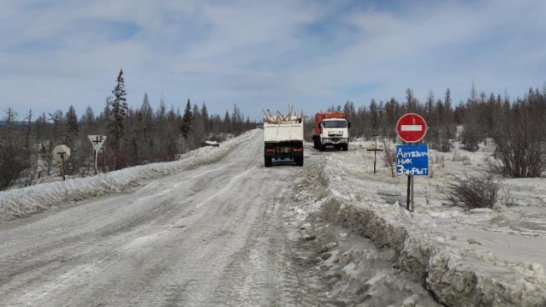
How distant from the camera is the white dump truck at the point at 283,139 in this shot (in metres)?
28.1

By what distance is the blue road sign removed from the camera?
36.7 ft

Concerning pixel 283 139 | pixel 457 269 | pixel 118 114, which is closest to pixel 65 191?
pixel 457 269

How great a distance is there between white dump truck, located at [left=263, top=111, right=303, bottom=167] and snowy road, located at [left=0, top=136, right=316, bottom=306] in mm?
13144

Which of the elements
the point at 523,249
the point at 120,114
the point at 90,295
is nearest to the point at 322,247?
the point at 523,249

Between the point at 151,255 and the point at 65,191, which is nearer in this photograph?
the point at 151,255

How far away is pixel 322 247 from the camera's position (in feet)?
28.9

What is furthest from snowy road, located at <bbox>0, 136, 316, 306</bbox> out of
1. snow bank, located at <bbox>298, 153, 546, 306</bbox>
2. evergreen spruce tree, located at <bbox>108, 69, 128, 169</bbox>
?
evergreen spruce tree, located at <bbox>108, 69, 128, 169</bbox>

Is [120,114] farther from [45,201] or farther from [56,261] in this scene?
[56,261]

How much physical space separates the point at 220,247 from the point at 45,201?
7.79 metres

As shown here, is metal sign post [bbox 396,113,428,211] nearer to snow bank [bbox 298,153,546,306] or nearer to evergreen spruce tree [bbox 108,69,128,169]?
snow bank [bbox 298,153,546,306]

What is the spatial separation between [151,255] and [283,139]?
66.6 ft

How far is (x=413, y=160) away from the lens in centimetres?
1127

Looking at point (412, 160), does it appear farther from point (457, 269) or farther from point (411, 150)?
point (457, 269)

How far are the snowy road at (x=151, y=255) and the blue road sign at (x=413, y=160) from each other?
3.16m
